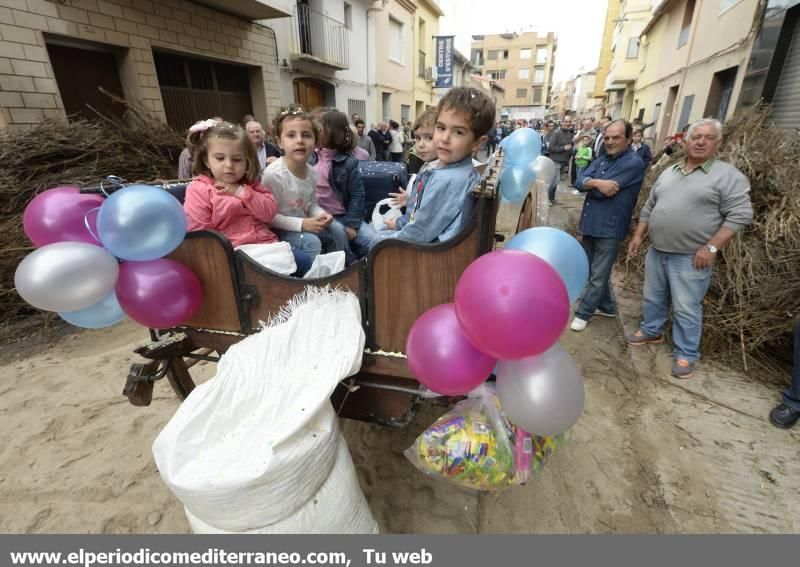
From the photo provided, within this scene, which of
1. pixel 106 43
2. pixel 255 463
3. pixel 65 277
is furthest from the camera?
pixel 106 43

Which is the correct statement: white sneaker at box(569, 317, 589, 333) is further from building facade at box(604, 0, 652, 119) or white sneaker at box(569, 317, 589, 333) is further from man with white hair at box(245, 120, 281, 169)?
building facade at box(604, 0, 652, 119)

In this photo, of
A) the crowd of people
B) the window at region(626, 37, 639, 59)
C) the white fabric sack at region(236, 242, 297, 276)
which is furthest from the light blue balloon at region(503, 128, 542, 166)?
the window at region(626, 37, 639, 59)

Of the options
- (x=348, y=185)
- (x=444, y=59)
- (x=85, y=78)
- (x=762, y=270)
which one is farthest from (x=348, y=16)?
(x=762, y=270)

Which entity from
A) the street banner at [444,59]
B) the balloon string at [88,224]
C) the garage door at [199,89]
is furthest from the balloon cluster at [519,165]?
the street banner at [444,59]

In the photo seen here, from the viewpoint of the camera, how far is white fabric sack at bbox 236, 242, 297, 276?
1690 millimetres

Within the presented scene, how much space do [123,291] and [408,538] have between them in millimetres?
1581

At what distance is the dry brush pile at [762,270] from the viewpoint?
8.88 feet

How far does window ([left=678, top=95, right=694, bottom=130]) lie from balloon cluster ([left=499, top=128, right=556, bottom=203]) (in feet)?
32.9

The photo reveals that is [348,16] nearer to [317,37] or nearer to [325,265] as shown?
[317,37]

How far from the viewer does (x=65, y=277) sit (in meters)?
1.40

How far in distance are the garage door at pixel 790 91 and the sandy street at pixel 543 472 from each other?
384 cm

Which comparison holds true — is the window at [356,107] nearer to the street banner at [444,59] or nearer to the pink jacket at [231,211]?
the street banner at [444,59]

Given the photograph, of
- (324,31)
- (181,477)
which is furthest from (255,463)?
(324,31)

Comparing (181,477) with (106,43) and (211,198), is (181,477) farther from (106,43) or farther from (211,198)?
(106,43)
